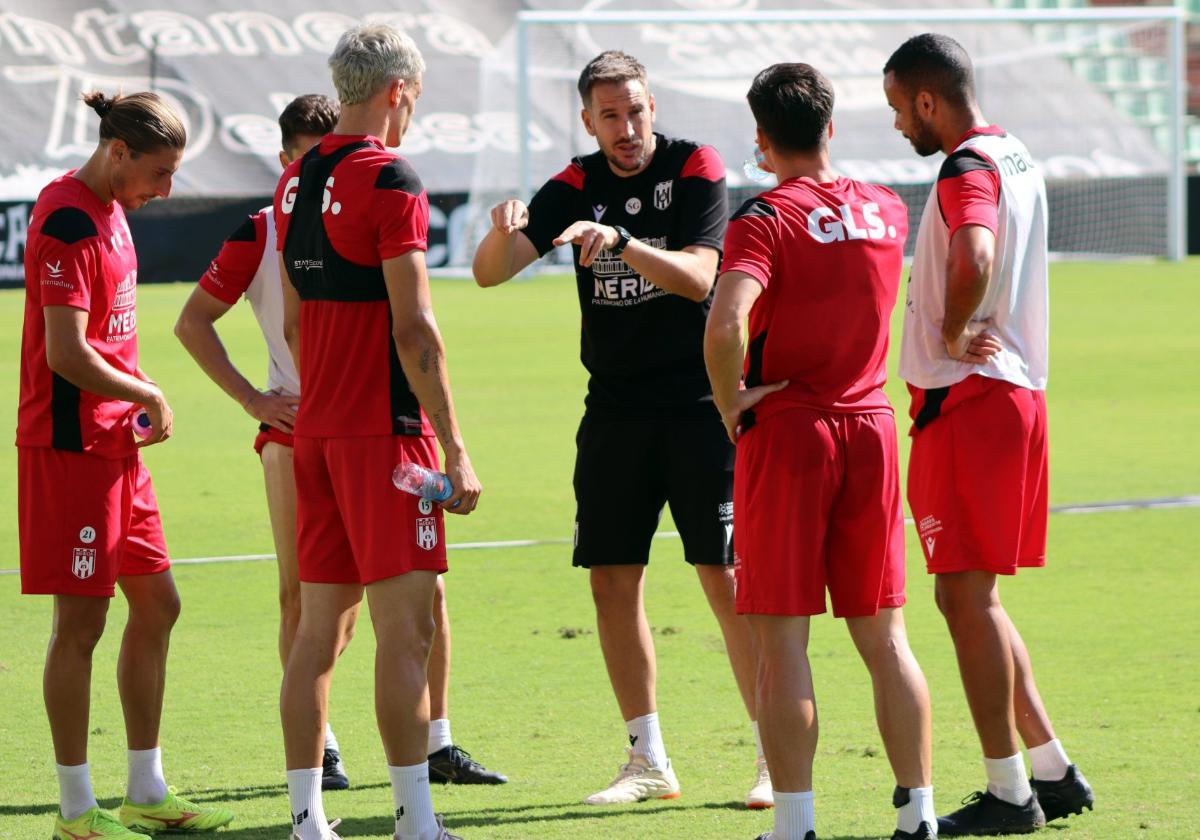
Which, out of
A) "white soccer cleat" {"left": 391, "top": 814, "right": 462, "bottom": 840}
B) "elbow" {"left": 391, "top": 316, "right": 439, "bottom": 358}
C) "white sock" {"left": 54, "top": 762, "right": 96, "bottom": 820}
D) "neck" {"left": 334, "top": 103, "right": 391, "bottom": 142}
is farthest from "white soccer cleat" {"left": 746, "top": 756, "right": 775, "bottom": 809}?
"neck" {"left": 334, "top": 103, "right": 391, "bottom": 142}

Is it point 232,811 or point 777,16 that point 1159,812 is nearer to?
point 232,811

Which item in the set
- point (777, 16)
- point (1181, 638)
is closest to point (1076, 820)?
point (1181, 638)

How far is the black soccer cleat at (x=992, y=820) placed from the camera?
4.37 meters

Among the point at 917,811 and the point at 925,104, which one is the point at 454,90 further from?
the point at 917,811

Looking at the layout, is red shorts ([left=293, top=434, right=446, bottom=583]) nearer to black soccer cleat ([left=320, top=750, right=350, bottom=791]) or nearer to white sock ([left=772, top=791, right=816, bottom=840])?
black soccer cleat ([left=320, top=750, right=350, bottom=791])

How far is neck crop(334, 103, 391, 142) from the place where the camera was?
4156 millimetres

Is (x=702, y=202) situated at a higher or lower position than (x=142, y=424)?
higher

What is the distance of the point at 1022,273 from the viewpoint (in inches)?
178

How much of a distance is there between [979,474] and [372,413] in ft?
5.29

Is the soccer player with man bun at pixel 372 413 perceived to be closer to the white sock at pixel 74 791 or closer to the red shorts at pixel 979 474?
the white sock at pixel 74 791

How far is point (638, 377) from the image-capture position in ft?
16.7

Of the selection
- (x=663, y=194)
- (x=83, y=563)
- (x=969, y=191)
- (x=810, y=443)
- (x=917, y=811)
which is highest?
(x=663, y=194)

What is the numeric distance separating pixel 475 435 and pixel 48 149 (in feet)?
56.5

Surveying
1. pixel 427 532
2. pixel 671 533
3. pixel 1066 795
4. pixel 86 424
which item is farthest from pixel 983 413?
pixel 671 533
